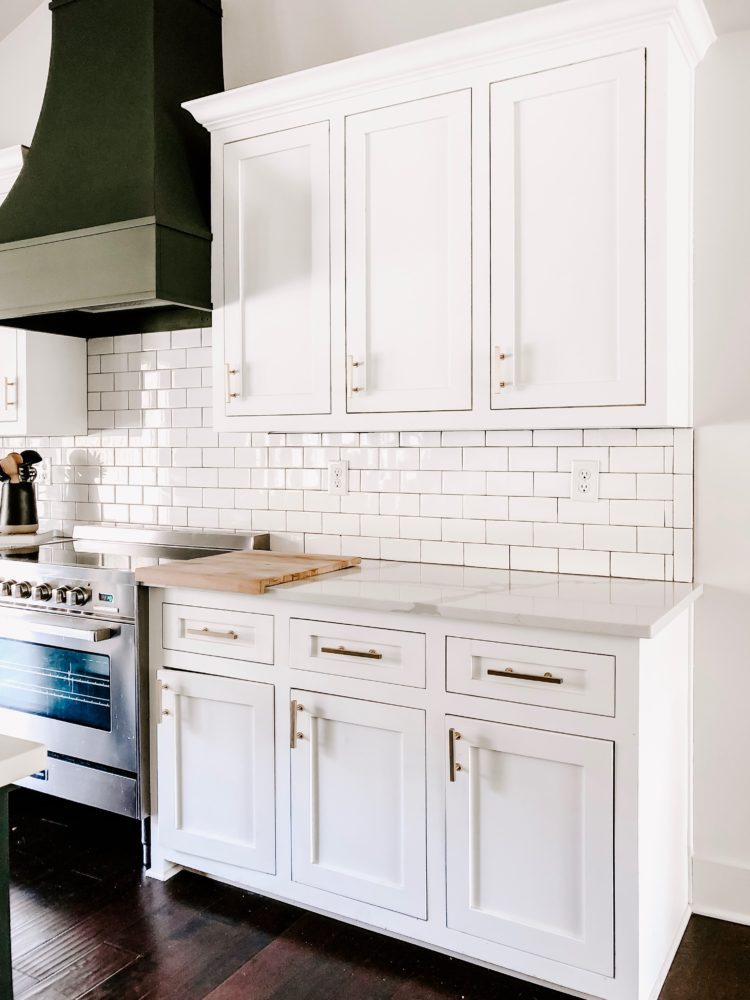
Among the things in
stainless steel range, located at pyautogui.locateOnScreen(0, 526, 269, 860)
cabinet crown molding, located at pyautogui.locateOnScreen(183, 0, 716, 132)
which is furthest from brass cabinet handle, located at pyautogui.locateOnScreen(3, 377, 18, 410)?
cabinet crown molding, located at pyautogui.locateOnScreen(183, 0, 716, 132)

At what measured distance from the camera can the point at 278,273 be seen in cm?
272

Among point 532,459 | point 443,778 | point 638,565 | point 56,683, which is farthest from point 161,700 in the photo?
point 638,565

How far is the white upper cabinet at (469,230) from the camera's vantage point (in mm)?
2143

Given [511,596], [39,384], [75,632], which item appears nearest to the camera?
[511,596]

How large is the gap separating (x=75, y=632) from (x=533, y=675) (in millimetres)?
1490

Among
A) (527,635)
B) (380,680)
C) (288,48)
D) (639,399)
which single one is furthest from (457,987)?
(288,48)

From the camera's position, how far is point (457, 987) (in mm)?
2092

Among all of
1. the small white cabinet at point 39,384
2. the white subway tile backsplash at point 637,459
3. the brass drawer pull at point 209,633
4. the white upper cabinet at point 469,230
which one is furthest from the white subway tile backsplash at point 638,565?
the small white cabinet at point 39,384

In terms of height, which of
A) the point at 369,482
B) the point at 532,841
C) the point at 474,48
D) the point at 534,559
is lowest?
the point at 532,841

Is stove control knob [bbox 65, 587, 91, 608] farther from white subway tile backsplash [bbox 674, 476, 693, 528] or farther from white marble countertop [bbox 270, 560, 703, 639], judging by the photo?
white subway tile backsplash [bbox 674, 476, 693, 528]

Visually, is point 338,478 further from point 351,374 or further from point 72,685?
point 72,685

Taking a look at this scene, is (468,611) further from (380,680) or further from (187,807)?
(187,807)

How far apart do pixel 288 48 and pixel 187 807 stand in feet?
8.50

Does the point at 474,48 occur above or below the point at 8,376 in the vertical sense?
above
